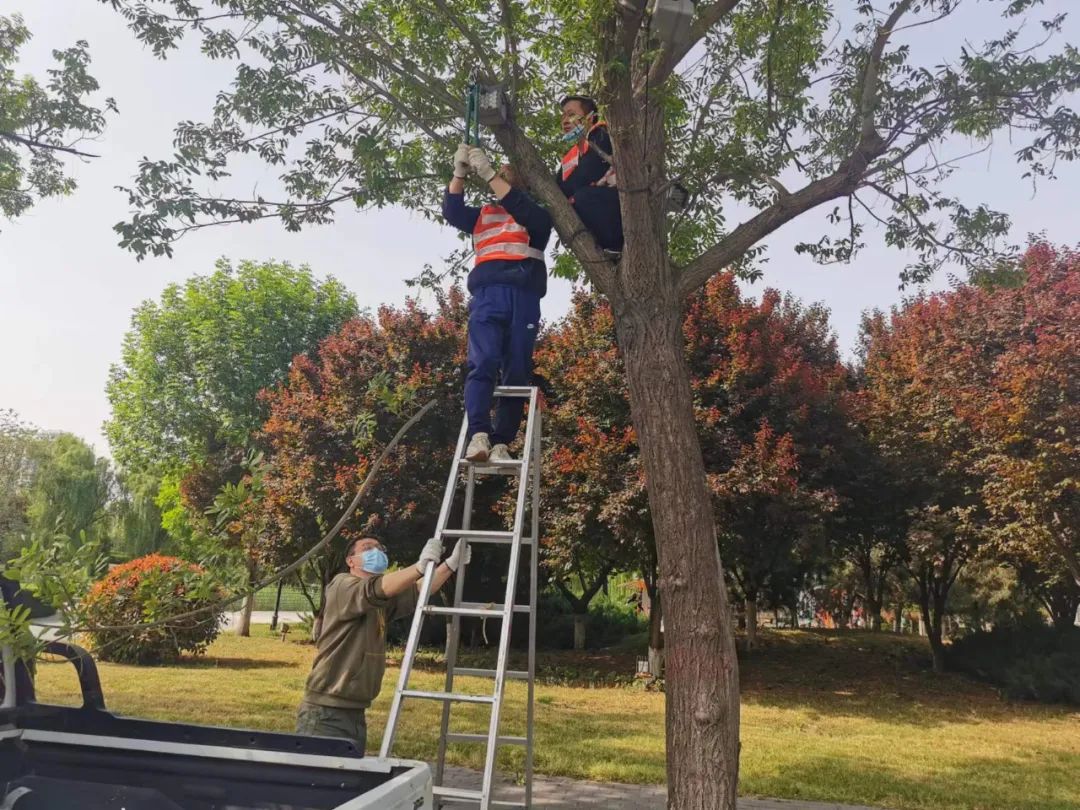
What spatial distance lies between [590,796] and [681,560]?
3.81 meters

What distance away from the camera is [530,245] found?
550cm

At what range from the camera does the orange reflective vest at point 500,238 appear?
5.38 metres

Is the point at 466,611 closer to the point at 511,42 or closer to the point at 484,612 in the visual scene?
the point at 484,612

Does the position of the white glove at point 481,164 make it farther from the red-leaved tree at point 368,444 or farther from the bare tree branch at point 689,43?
the red-leaved tree at point 368,444

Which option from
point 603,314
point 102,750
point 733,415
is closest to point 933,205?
point 102,750

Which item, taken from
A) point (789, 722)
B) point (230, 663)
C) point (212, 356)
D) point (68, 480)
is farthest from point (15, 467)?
point (789, 722)

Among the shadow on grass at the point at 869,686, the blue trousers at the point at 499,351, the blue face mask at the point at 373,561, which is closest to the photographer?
the blue face mask at the point at 373,561

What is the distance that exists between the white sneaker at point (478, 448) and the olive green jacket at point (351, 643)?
33.9 inches

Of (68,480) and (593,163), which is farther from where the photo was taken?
(68,480)

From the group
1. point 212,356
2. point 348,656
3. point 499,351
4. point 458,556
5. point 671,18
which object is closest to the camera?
point 458,556

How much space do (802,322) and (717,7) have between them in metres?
16.3

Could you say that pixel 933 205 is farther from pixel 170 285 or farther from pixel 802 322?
pixel 170 285

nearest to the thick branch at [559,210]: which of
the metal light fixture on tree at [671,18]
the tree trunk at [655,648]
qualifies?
→ the metal light fixture on tree at [671,18]

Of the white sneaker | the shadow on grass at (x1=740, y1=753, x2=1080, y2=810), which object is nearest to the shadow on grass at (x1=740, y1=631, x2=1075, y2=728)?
the shadow on grass at (x1=740, y1=753, x2=1080, y2=810)
